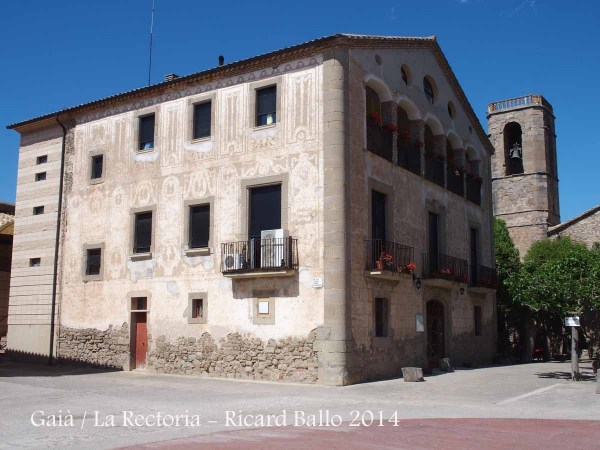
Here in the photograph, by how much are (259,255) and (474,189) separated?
13476mm

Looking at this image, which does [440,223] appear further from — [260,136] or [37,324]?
[37,324]

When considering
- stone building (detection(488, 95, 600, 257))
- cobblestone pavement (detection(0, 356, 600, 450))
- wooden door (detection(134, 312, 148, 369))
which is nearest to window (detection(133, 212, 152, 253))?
wooden door (detection(134, 312, 148, 369))

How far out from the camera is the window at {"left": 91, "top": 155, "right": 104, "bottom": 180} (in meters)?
24.3

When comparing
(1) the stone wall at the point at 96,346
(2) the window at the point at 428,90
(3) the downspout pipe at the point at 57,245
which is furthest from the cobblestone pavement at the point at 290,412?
(2) the window at the point at 428,90

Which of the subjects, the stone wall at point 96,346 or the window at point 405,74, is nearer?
the stone wall at point 96,346

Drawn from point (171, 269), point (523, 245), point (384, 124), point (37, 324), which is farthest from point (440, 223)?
point (523, 245)

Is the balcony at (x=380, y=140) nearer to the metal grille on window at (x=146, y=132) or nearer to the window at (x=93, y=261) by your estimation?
the metal grille on window at (x=146, y=132)

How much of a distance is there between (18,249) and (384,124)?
50.4 feet

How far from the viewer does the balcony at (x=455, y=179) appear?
26328 mm

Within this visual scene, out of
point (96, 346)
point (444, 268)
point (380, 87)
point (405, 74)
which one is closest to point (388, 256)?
point (444, 268)

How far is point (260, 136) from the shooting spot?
2011 cm

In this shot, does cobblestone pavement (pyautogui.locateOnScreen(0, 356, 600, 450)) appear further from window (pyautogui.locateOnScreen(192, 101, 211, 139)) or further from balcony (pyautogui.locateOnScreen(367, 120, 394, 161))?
window (pyautogui.locateOnScreen(192, 101, 211, 139))

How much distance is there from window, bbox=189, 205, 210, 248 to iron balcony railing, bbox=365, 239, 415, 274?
522cm

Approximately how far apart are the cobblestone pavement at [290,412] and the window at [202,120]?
25.9 feet
